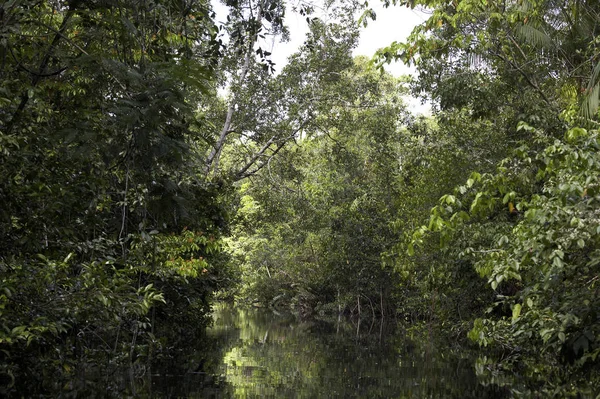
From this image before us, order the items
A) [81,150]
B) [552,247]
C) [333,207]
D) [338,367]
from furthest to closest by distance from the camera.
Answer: [333,207] → [338,367] → [552,247] → [81,150]

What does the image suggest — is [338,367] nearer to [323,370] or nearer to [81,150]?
[323,370]

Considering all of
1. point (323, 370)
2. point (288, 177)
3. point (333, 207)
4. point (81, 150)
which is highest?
point (333, 207)

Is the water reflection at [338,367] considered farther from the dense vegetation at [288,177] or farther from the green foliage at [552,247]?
the green foliage at [552,247]

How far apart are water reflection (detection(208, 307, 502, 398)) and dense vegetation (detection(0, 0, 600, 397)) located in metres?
0.83

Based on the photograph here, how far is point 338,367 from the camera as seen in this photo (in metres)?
11.0

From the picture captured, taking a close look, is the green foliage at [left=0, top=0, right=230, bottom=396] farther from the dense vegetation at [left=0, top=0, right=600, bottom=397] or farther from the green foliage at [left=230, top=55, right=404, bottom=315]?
the green foliage at [left=230, top=55, right=404, bottom=315]

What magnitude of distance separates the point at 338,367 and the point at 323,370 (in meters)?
0.60

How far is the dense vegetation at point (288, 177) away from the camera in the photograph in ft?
14.7

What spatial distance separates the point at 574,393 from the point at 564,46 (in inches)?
246

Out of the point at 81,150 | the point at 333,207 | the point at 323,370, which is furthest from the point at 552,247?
the point at 333,207

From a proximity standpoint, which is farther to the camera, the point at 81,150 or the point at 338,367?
the point at 338,367

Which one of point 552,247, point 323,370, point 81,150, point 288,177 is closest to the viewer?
point 81,150

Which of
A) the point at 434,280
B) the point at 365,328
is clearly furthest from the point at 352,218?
the point at 434,280

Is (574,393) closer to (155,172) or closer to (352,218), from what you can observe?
(155,172)
